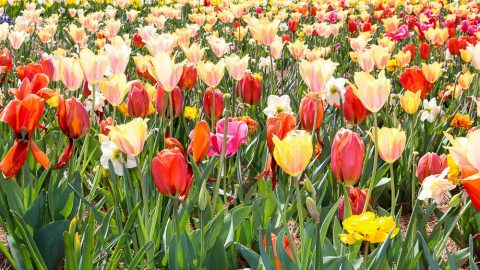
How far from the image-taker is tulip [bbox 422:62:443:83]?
320 cm

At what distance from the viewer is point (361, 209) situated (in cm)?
191

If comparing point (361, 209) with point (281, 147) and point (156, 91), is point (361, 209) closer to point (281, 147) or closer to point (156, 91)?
point (281, 147)

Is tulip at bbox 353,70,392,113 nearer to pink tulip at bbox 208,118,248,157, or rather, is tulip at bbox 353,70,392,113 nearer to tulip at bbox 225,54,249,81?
pink tulip at bbox 208,118,248,157

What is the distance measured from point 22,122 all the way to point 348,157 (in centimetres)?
97

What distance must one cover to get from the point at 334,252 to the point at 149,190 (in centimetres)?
79

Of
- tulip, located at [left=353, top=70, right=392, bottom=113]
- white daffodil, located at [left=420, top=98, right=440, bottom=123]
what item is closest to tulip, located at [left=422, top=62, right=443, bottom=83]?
white daffodil, located at [left=420, top=98, right=440, bottom=123]

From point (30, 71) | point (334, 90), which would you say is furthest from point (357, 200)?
point (30, 71)

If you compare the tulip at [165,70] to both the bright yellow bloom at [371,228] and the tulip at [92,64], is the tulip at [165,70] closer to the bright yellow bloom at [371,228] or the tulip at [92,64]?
the tulip at [92,64]

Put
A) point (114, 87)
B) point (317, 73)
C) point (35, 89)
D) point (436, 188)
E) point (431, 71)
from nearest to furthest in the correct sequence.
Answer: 1. point (436, 188)
2. point (317, 73)
3. point (114, 87)
4. point (35, 89)
5. point (431, 71)

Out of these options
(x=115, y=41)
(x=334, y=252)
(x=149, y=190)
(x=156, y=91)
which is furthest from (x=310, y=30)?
(x=334, y=252)

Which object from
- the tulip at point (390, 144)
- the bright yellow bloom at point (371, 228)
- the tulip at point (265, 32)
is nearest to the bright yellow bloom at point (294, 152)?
the bright yellow bloom at point (371, 228)

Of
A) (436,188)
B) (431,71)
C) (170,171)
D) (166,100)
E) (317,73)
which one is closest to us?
(170,171)

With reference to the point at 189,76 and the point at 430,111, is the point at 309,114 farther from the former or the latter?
the point at 430,111

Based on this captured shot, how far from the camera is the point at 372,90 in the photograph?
6.27 feet
